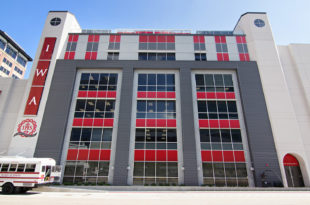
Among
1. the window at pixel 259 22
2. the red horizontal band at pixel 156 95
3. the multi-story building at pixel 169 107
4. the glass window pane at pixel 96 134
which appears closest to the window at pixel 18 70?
the multi-story building at pixel 169 107

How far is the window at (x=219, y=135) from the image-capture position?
901 inches

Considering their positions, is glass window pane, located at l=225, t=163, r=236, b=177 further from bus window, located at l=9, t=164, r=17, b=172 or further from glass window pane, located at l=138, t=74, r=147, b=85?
bus window, located at l=9, t=164, r=17, b=172

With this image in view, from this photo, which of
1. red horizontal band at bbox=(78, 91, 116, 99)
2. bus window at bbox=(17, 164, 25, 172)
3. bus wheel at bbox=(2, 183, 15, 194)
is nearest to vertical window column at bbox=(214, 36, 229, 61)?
red horizontal band at bbox=(78, 91, 116, 99)

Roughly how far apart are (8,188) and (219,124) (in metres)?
26.1

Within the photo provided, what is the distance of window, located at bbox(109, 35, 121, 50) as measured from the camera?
→ 1203 inches

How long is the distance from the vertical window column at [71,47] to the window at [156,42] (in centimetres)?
1240

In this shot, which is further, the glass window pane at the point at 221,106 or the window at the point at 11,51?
the window at the point at 11,51

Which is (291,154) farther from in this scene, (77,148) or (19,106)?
(19,106)

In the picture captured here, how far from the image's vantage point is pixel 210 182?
74.0ft

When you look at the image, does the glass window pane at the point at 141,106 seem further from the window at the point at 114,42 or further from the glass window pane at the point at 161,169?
the window at the point at 114,42

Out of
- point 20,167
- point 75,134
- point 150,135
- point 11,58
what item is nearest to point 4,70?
point 11,58

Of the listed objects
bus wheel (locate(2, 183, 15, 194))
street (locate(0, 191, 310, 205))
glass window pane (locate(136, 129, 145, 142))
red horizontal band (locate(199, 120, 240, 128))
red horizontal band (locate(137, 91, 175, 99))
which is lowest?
street (locate(0, 191, 310, 205))

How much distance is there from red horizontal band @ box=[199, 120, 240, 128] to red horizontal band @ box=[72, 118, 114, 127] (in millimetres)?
14361

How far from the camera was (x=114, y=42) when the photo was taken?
101 ft
